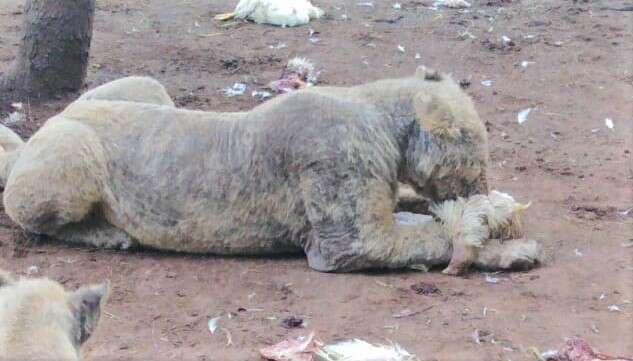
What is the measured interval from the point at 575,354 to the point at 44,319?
8.38 feet

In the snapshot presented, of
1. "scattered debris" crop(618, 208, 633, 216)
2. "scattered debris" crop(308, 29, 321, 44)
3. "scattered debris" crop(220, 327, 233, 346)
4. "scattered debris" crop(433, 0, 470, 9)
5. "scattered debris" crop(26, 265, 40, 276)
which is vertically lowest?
"scattered debris" crop(26, 265, 40, 276)

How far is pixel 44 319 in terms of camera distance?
10.2 ft

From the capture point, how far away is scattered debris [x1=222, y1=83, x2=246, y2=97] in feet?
29.8

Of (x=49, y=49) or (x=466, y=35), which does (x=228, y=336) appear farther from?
(x=466, y=35)

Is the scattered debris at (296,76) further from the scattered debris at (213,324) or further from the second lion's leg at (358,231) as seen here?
the scattered debris at (213,324)

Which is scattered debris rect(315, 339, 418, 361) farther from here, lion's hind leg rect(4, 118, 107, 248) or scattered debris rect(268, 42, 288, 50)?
scattered debris rect(268, 42, 288, 50)

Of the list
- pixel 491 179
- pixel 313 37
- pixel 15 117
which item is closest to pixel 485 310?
pixel 491 179

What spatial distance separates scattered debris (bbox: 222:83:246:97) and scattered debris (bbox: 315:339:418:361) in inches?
180

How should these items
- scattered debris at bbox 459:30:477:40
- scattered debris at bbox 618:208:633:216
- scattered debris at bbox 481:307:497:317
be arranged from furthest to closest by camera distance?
scattered debris at bbox 459:30:477:40
scattered debris at bbox 618:208:633:216
scattered debris at bbox 481:307:497:317

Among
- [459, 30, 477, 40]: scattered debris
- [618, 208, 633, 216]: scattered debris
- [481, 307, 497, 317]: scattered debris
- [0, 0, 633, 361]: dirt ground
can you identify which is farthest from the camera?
[459, 30, 477, 40]: scattered debris

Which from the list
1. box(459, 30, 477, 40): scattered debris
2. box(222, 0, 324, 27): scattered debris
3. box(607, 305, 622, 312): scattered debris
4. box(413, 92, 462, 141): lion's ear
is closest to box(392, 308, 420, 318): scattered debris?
box(607, 305, 622, 312): scattered debris

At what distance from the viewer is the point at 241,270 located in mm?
5867

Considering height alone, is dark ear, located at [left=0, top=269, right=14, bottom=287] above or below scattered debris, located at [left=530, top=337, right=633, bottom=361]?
above

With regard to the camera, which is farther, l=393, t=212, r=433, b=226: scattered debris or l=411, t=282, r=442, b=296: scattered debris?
l=393, t=212, r=433, b=226: scattered debris
